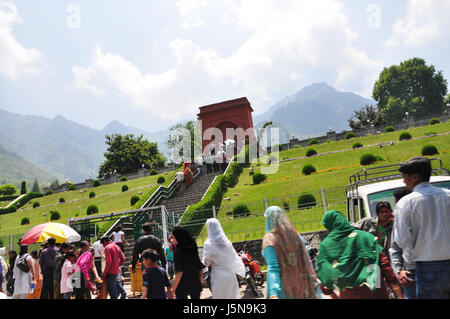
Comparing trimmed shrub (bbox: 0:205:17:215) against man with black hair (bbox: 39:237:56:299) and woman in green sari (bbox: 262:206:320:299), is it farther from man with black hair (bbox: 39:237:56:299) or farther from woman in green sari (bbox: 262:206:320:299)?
woman in green sari (bbox: 262:206:320:299)

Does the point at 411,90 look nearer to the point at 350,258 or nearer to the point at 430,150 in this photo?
the point at 430,150

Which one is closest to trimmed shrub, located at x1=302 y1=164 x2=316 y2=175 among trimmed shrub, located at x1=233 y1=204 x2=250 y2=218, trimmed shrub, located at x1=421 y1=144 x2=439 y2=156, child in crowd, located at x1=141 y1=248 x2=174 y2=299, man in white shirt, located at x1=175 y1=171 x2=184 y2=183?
trimmed shrub, located at x1=421 y1=144 x2=439 y2=156

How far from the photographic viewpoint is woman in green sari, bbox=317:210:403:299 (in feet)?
11.5

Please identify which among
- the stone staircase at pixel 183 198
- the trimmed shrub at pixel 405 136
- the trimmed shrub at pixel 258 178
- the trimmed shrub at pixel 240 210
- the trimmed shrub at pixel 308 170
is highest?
the trimmed shrub at pixel 405 136

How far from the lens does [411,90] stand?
6088cm

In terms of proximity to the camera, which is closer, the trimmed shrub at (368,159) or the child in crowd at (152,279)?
the child in crowd at (152,279)

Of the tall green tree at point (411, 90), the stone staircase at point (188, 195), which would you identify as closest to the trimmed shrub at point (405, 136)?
the stone staircase at point (188, 195)

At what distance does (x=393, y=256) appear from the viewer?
141 inches

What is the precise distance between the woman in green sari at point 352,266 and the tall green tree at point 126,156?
5175 cm

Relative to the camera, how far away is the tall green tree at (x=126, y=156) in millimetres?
54031

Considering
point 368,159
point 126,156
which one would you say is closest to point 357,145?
point 368,159

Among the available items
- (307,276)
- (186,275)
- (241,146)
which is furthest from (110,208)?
(307,276)

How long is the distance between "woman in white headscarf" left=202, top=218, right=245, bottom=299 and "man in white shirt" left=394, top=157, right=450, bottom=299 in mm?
2039

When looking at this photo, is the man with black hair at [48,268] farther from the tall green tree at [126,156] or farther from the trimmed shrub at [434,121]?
the tall green tree at [126,156]
